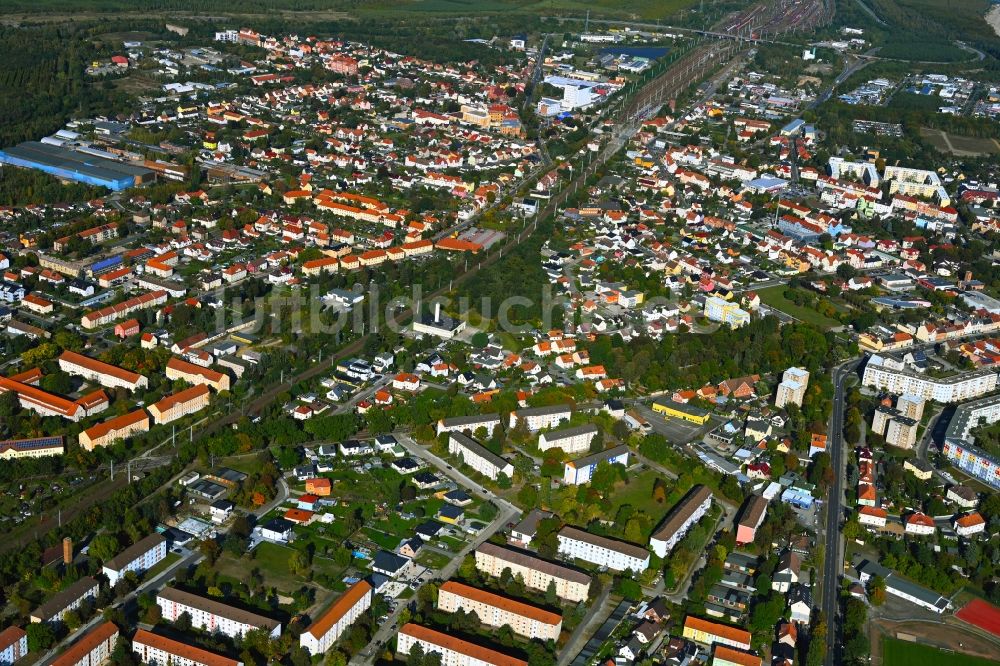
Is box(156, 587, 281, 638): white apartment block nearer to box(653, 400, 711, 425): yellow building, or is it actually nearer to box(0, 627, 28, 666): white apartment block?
box(0, 627, 28, 666): white apartment block

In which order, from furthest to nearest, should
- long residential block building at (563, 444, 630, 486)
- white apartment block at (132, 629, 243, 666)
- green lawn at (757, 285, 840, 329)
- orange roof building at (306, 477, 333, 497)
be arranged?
green lawn at (757, 285, 840, 329) < long residential block building at (563, 444, 630, 486) < orange roof building at (306, 477, 333, 497) < white apartment block at (132, 629, 243, 666)

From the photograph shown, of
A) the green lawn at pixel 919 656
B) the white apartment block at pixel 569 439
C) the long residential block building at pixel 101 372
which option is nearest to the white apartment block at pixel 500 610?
the green lawn at pixel 919 656

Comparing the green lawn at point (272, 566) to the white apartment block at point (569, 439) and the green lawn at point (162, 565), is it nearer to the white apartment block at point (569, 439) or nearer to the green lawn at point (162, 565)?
the green lawn at point (162, 565)

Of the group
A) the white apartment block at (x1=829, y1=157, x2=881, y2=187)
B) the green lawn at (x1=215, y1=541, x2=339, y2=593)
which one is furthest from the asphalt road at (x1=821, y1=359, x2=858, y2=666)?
the white apartment block at (x1=829, y1=157, x2=881, y2=187)

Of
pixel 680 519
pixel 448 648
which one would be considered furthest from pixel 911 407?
pixel 448 648

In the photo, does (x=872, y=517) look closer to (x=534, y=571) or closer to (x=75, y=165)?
(x=534, y=571)

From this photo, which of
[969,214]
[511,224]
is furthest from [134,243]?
[969,214]
